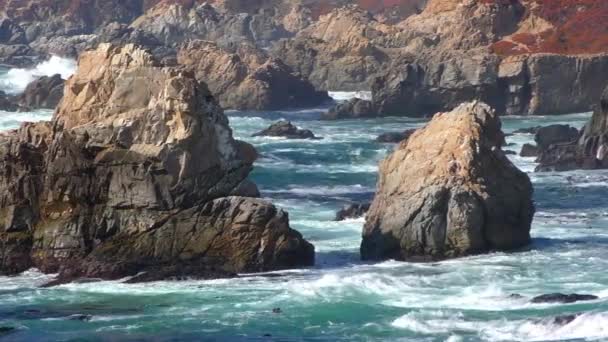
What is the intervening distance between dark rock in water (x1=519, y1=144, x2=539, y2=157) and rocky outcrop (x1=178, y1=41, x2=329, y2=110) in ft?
103

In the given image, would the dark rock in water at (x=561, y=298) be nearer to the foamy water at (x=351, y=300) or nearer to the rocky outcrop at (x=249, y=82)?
the foamy water at (x=351, y=300)

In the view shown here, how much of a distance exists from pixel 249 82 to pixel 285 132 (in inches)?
787

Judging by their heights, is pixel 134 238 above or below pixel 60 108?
below

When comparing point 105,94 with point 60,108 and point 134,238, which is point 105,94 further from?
point 134,238

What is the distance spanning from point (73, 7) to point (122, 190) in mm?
138024

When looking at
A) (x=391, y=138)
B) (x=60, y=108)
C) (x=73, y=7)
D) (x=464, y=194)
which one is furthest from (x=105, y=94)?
(x=73, y=7)

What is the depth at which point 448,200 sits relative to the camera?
156ft

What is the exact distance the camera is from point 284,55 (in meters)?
124

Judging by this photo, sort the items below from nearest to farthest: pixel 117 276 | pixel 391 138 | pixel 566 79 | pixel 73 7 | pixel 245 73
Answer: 1. pixel 117 276
2. pixel 391 138
3. pixel 566 79
4. pixel 245 73
5. pixel 73 7

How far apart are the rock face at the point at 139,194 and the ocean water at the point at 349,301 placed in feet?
3.01

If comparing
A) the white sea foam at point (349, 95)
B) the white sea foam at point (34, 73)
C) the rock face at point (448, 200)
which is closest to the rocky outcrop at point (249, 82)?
the white sea foam at point (349, 95)

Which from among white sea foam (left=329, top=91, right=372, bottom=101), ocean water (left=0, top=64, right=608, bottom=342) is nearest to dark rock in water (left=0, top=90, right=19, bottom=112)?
white sea foam (left=329, top=91, right=372, bottom=101)

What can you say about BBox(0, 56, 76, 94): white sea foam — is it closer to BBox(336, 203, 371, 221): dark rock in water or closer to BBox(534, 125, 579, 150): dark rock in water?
BBox(534, 125, 579, 150): dark rock in water

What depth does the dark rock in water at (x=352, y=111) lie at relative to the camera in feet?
335
